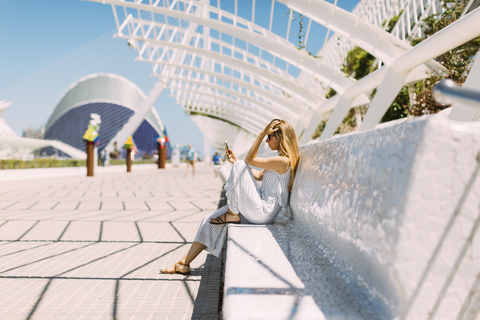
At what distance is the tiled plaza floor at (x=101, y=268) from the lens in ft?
7.07

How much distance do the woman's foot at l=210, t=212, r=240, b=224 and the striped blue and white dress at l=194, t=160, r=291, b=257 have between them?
0.16ft

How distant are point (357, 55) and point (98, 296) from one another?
1937cm

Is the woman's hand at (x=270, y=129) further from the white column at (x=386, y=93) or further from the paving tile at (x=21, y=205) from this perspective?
the white column at (x=386, y=93)

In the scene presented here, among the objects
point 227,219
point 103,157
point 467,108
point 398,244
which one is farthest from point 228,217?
point 103,157

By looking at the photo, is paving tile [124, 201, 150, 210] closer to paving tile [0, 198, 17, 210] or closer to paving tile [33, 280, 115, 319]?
paving tile [0, 198, 17, 210]

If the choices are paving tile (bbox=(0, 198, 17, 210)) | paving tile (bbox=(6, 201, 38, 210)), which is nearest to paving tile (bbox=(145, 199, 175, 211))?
paving tile (bbox=(6, 201, 38, 210))

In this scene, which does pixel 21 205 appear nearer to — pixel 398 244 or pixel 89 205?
pixel 89 205

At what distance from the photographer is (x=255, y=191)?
2562 mm

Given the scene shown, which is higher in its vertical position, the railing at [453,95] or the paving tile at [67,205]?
the railing at [453,95]

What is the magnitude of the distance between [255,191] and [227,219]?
0.99 ft

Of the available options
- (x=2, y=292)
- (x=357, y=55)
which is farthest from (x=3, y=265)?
(x=357, y=55)

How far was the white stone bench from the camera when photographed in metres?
1.03

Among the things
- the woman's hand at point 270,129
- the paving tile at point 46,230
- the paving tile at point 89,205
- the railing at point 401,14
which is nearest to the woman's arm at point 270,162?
the woman's hand at point 270,129

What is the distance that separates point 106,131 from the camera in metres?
65.1
